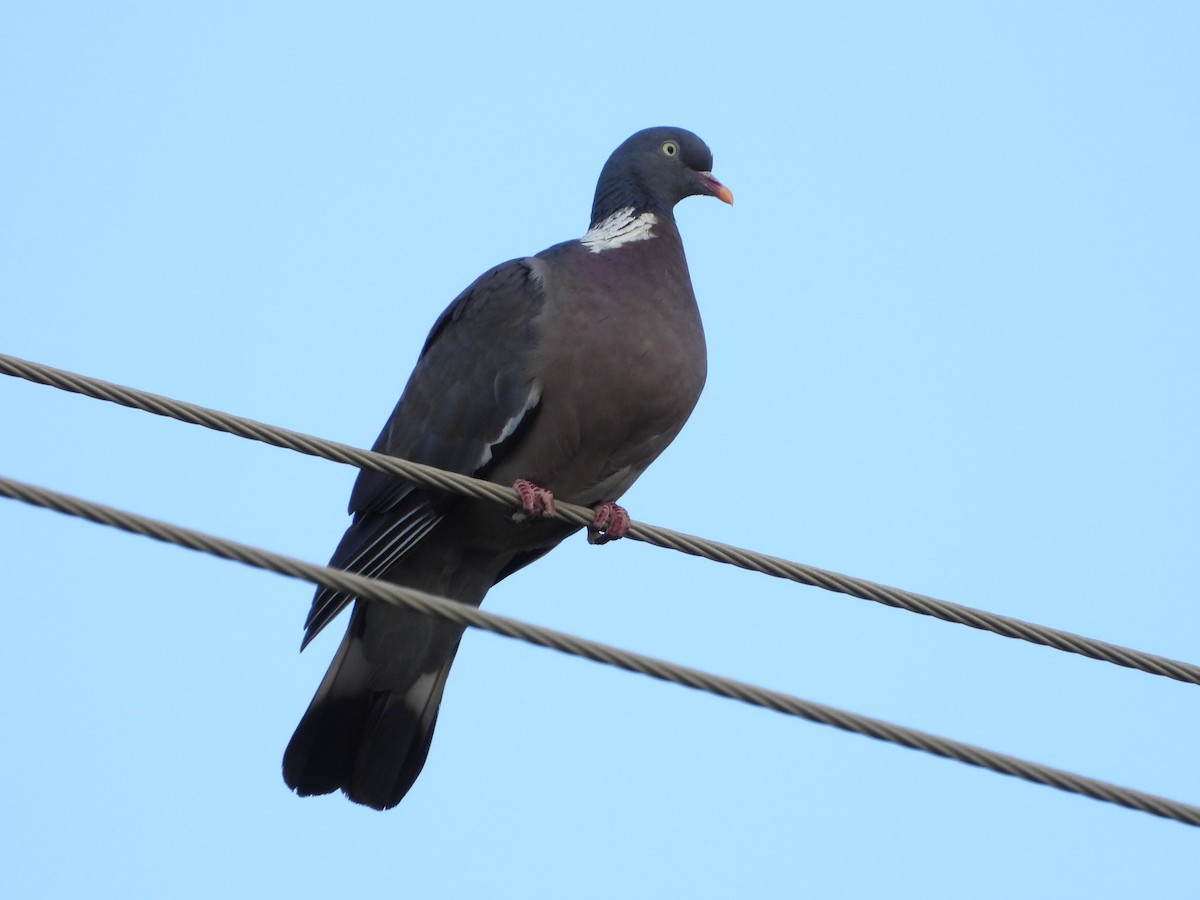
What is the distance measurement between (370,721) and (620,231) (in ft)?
5.72

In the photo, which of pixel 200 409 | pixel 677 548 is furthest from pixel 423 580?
pixel 200 409

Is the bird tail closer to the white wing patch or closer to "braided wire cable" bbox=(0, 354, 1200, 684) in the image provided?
the white wing patch

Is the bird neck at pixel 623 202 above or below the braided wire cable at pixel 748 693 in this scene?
above

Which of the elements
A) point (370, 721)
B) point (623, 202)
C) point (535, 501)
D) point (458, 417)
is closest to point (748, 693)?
point (535, 501)

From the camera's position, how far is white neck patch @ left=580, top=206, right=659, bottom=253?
5188 millimetres

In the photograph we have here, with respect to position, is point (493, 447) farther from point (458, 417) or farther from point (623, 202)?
point (623, 202)

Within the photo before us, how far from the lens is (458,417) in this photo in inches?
191

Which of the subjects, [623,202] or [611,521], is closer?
[611,521]

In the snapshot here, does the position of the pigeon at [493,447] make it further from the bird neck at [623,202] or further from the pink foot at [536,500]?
the bird neck at [623,202]

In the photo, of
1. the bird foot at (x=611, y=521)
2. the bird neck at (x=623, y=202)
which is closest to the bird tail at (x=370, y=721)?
the bird foot at (x=611, y=521)

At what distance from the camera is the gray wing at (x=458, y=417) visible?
185 inches

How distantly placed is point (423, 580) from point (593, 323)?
3.18 feet

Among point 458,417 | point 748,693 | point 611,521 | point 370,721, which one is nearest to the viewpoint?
point 748,693

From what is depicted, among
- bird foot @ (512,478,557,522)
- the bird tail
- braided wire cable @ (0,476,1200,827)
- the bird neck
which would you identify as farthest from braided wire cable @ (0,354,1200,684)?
the bird neck
